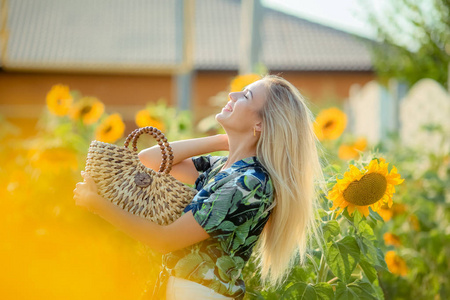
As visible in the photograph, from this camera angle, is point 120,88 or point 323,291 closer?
point 323,291

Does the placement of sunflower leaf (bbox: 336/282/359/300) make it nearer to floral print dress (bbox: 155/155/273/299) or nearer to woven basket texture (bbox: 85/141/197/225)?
floral print dress (bbox: 155/155/273/299)

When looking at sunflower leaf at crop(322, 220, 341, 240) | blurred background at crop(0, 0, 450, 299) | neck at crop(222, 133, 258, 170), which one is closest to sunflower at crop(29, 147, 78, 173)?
blurred background at crop(0, 0, 450, 299)

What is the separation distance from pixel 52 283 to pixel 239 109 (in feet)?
2.80

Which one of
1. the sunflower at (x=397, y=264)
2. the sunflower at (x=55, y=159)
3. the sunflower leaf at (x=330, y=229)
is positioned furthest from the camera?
the sunflower at (x=397, y=264)

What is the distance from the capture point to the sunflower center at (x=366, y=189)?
1.81 meters

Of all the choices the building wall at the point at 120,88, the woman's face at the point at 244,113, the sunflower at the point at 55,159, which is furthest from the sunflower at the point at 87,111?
the building wall at the point at 120,88

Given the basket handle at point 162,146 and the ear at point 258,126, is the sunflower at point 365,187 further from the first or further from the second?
the basket handle at point 162,146

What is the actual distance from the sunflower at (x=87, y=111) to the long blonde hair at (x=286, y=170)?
2027 millimetres

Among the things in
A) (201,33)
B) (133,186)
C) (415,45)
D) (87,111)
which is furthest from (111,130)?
(201,33)

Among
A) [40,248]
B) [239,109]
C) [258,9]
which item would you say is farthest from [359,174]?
[258,9]

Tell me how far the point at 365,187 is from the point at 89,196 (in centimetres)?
77

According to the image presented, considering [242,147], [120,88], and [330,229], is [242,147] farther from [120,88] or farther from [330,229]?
[120,88]

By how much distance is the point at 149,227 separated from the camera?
1664 millimetres

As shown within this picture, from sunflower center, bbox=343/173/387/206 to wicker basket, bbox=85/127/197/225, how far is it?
466 mm
